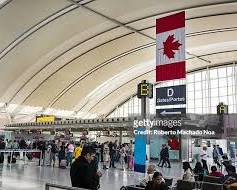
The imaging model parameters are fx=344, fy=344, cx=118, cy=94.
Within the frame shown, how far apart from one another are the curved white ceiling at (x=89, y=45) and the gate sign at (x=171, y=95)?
42.1 ft

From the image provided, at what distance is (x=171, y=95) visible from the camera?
1079cm

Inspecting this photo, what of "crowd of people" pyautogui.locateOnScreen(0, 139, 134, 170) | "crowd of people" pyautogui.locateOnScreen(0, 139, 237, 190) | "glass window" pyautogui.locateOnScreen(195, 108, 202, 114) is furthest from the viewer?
"glass window" pyautogui.locateOnScreen(195, 108, 202, 114)

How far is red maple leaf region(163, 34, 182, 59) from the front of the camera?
35.7 ft

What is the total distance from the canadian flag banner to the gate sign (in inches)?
14.1

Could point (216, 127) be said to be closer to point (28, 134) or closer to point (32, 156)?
point (32, 156)

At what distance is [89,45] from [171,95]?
22423 millimetres

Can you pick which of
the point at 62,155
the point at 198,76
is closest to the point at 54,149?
the point at 62,155

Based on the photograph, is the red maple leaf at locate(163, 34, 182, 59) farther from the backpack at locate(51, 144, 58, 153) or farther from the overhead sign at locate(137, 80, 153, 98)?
the backpack at locate(51, 144, 58, 153)

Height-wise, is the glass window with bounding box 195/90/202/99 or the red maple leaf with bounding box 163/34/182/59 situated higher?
the glass window with bounding box 195/90/202/99

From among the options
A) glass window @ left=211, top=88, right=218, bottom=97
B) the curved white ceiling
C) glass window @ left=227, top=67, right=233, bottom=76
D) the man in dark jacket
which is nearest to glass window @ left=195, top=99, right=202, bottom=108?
glass window @ left=211, top=88, right=218, bottom=97

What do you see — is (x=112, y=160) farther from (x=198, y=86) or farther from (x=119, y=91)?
(x=119, y=91)

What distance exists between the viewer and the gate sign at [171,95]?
10.6m

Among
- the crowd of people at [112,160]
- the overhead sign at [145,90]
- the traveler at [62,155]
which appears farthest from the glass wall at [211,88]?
the overhead sign at [145,90]

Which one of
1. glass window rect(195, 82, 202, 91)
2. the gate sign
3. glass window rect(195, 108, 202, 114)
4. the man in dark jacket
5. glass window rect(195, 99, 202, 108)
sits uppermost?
glass window rect(195, 82, 202, 91)
